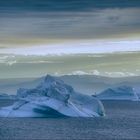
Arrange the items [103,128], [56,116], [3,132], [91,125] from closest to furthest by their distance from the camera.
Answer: [3,132], [103,128], [91,125], [56,116]

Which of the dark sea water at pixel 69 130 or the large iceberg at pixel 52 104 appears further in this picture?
the large iceberg at pixel 52 104

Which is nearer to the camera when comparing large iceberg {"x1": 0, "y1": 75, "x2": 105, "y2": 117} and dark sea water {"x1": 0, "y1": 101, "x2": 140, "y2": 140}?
dark sea water {"x1": 0, "y1": 101, "x2": 140, "y2": 140}

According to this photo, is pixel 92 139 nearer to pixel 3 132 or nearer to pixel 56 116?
pixel 3 132

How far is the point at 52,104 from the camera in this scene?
115375 millimetres

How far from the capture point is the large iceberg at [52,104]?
11691cm

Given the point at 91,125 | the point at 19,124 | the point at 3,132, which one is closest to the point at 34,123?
the point at 19,124

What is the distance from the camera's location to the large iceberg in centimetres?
11691

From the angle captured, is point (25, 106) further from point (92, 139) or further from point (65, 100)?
point (92, 139)

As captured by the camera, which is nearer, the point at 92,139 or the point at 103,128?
the point at 92,139

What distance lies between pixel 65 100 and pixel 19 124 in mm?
8659

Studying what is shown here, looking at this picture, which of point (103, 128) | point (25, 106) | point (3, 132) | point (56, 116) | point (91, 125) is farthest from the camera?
point (56, 116)

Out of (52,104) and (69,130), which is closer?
(69,130)

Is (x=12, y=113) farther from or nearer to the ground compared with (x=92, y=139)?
nearer to the ground

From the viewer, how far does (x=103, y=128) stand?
105000mm
